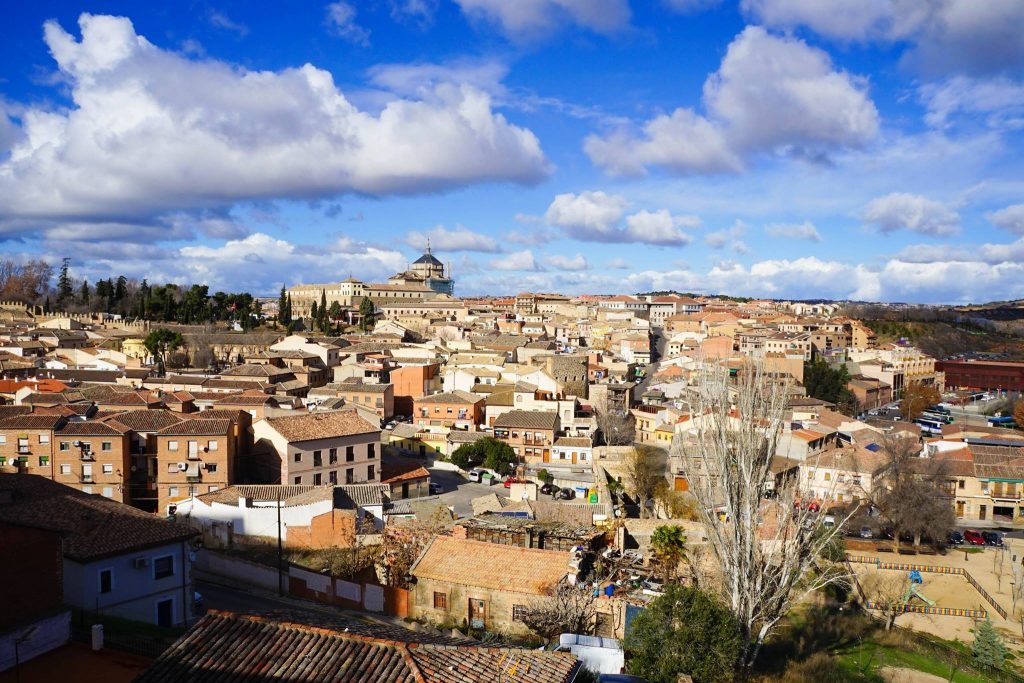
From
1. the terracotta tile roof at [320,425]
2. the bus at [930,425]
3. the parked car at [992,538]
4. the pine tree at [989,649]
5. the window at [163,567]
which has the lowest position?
the parked car at [992,538]

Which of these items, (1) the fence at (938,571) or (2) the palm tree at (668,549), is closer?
(2) the palm tree at (668,549)

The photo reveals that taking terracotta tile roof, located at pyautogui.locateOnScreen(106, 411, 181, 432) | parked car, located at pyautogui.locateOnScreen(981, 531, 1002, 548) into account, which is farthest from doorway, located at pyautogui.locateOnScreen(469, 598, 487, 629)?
parked car, located at pyautogui.locateOnScreen(981, 531, 1002, 548)

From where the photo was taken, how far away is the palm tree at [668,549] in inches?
665

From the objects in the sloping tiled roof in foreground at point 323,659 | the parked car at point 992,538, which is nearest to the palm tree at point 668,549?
the sloping tiled roof in foreground at point 323,659

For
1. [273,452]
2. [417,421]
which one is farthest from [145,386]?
[273,452]

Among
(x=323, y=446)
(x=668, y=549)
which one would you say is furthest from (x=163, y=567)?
(x=323, y=446)

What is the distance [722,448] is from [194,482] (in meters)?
15.2

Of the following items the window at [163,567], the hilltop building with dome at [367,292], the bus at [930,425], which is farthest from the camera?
the hilltop building with dome at [367,292]

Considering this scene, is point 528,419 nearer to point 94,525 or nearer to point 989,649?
point 989,649

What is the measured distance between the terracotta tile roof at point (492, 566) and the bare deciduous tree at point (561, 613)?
0.36m

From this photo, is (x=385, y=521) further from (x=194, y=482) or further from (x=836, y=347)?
(x=836, y=347)

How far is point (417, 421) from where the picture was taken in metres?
35.7

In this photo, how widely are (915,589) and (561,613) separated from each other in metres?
13.0

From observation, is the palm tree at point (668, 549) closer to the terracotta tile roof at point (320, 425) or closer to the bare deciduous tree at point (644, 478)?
the bare deciduous tree at point (644, 478)
